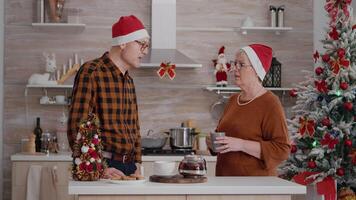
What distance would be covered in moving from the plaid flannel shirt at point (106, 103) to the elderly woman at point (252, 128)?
47 centimetres

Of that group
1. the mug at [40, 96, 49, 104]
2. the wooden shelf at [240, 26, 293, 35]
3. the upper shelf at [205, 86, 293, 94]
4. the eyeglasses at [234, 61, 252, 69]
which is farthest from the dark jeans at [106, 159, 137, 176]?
the wooden shelf at [240, 26, 293, 35]

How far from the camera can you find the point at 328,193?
18.0 ft

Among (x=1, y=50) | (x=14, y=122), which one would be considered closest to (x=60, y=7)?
(x=1, y=50)

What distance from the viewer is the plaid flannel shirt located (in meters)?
3.60

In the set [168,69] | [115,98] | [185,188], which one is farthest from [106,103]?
[168,69]

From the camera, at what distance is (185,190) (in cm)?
319

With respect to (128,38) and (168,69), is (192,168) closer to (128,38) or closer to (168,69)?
(128,38)

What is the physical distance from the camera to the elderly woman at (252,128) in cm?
372

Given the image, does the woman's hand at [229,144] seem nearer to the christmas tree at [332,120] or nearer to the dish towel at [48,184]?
the christmas tree at [332,120]

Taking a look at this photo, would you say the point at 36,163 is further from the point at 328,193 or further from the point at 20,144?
the point at 328,193

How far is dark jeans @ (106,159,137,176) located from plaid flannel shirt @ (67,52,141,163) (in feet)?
0.18

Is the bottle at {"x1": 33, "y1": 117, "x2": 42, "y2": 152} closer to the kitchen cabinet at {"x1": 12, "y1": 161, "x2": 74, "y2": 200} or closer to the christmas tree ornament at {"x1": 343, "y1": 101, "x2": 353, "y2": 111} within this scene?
the kitchen cabinet at {"x1": 12, "y1": 161, "x2": 74, "y2": 200}

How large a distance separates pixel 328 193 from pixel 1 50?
315 centimetres

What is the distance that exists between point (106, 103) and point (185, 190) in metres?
0.76
